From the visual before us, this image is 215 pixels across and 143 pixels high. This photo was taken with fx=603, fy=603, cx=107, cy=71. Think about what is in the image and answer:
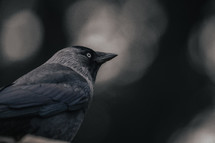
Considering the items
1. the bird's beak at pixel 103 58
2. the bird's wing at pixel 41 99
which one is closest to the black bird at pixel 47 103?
the bird's wing at pixel 41 99

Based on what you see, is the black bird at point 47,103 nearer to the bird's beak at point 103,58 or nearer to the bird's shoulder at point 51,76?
the bird's shoulder at point 51,76

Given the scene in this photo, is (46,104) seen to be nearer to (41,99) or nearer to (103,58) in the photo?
(41,99)

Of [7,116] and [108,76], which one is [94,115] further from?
[7,116]

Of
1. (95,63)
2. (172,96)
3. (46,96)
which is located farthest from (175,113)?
(46,96)

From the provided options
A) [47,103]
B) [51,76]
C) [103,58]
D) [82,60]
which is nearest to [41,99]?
[47,103]

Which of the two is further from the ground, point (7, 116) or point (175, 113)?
point (7, 116)

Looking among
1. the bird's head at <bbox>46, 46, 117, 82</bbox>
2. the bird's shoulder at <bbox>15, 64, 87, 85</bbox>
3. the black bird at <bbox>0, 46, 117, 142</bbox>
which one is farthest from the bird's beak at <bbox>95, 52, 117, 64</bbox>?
the bird's shoulder at <bbox>15, 64, 87, 85</bbox>
